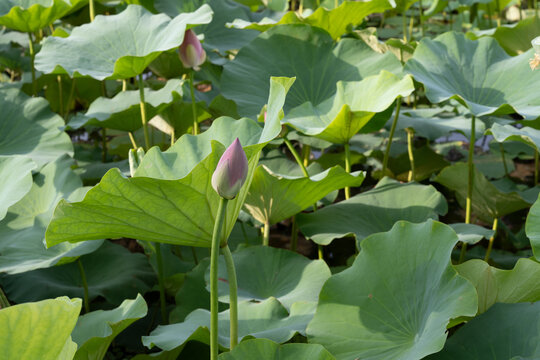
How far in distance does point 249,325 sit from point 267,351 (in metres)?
0.27

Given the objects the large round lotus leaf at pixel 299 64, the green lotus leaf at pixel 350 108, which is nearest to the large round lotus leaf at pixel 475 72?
the green lotus leaf at pixel 350 108

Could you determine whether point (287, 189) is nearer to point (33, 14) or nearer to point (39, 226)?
A: point (39, 226)

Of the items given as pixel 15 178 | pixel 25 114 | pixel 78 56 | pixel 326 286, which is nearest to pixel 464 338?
pixel 326 286

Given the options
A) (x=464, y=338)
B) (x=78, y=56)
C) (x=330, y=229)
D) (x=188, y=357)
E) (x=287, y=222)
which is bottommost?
(x=287, y=222)

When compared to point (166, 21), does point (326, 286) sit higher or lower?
lower

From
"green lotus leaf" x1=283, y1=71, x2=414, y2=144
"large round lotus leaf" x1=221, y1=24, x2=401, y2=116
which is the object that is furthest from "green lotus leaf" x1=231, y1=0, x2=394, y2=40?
"green lotus leaf" x1=283, y1=71, x2=414, y2=144

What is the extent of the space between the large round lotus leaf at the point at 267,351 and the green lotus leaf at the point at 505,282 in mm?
349

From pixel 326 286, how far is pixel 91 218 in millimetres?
424

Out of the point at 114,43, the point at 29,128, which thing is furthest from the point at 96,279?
the point at 114,43

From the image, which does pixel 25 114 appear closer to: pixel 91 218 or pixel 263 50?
pixel 263 50

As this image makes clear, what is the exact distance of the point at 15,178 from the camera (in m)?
1.35

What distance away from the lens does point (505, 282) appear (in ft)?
3.60

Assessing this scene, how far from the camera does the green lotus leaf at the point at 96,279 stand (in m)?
1.60

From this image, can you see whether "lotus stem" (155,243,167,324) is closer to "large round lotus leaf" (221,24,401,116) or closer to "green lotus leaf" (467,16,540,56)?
"large round lotus leaf" (221,24,401,116)
